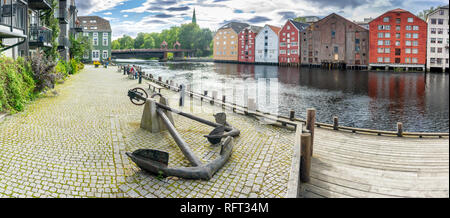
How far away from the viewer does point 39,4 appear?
26.5 metres

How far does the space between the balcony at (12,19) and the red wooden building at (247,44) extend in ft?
313

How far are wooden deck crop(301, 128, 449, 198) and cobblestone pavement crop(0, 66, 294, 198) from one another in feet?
4.22

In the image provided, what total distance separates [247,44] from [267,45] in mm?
11667

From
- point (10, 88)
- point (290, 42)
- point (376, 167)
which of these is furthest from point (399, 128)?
point (290, 42)

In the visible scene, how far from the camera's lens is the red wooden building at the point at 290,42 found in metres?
93.3

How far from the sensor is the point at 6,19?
1980cm

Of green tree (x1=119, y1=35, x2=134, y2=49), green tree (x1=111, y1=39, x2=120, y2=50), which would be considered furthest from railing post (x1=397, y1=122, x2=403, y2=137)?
green tree (x1=111, y1=39, x2=120, y2=50)

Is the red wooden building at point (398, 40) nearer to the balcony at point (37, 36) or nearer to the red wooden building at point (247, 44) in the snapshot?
the balcony at point (37, 36)

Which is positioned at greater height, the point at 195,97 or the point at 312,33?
the point at 312,33

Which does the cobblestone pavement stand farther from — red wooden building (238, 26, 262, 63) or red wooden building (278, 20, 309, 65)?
red wooden building (238, 26, 262, 63)
